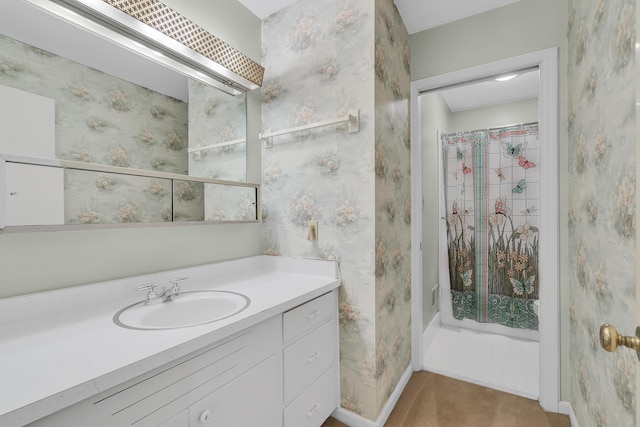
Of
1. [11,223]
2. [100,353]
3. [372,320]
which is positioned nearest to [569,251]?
[372,320]

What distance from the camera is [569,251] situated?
5.47 ft

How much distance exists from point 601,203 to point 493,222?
182cm

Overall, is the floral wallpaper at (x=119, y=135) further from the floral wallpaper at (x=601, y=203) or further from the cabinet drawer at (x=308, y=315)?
the floral wallpaper at (x=601, y=203)

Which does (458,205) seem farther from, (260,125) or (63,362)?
(63,362)

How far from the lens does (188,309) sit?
4.19 feet

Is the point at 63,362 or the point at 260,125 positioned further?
the point at 260,125

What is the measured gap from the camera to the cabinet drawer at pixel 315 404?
129 cm

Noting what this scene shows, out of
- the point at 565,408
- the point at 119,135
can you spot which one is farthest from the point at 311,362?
the point at 565,408

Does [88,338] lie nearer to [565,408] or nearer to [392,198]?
[392,198]

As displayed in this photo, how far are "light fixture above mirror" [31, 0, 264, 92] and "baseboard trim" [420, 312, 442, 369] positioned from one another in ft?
7.81

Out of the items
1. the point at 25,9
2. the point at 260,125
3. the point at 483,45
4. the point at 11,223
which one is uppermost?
the point at 483,45

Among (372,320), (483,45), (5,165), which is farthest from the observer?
(483,45)

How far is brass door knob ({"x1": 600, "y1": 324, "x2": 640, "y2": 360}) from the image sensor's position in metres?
0.50

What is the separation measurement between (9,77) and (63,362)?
0.92 metres
